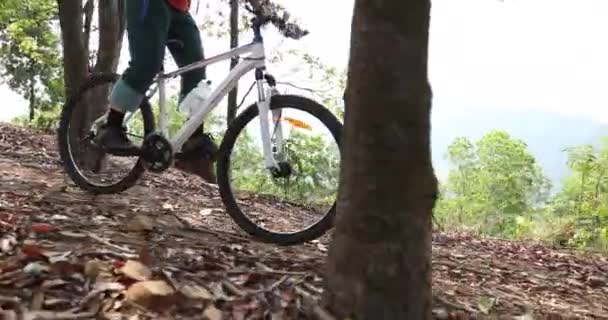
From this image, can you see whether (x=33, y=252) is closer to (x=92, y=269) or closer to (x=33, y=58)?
(x=92, y=269)

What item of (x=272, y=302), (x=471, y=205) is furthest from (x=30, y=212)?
(x=471, y=205)

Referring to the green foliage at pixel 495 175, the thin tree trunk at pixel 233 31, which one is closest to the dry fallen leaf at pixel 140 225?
the thin tree trunk at pixel 233 31

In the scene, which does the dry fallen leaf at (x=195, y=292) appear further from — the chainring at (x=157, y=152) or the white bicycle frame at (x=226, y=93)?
the chainring at (x=157, y=152)

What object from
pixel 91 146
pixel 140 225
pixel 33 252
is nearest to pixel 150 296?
pixel 33 252

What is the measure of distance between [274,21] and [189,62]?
600 mm

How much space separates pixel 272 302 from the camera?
2.54 metres

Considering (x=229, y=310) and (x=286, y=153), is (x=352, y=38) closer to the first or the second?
(x=229, y=310)

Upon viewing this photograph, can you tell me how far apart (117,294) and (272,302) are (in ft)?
1.66

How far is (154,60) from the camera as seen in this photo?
12.2 ft

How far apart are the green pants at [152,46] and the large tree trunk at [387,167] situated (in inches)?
62.9

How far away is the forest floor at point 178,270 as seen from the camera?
2.40 metres

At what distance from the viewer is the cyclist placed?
12.0 feet

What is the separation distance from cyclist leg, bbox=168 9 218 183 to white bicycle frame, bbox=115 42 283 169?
8 centimetres

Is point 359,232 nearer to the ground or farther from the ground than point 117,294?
farther from the ground
